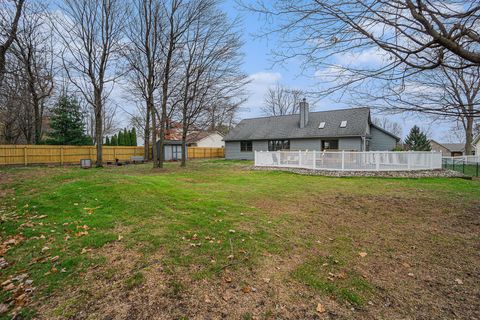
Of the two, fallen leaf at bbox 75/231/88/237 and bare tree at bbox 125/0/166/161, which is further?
bare tree at bbox 125/0/166/161

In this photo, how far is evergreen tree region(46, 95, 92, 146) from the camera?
21641 mm

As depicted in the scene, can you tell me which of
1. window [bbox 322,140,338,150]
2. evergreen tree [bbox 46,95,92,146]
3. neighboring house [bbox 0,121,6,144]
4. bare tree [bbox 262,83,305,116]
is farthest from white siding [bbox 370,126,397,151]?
neighboring house [bbox 0,121,6,144]

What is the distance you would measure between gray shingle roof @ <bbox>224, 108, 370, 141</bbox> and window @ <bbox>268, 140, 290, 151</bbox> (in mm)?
618

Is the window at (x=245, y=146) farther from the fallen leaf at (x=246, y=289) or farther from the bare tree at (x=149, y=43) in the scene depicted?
the fallen leaf at (x=246, y=289)

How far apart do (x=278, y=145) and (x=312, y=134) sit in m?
3.74

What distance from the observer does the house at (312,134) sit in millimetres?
20250

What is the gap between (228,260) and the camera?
3.20 meters

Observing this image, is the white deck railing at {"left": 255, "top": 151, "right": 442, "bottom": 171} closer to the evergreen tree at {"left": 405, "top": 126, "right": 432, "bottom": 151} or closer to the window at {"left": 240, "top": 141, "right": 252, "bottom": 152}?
the window at {"left": 240, "top": 141, "right": 252, "bottom": 152}

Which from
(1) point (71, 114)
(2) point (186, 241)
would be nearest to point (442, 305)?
(2) point (186, 241)

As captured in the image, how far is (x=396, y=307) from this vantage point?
7.83ft

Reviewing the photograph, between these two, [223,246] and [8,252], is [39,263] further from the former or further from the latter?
[223,246]

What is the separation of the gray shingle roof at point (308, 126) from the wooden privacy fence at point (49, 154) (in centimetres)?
1207

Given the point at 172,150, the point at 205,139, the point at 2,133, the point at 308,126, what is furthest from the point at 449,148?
the point at 2,133

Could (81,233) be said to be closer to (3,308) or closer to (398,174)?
(3,308)
